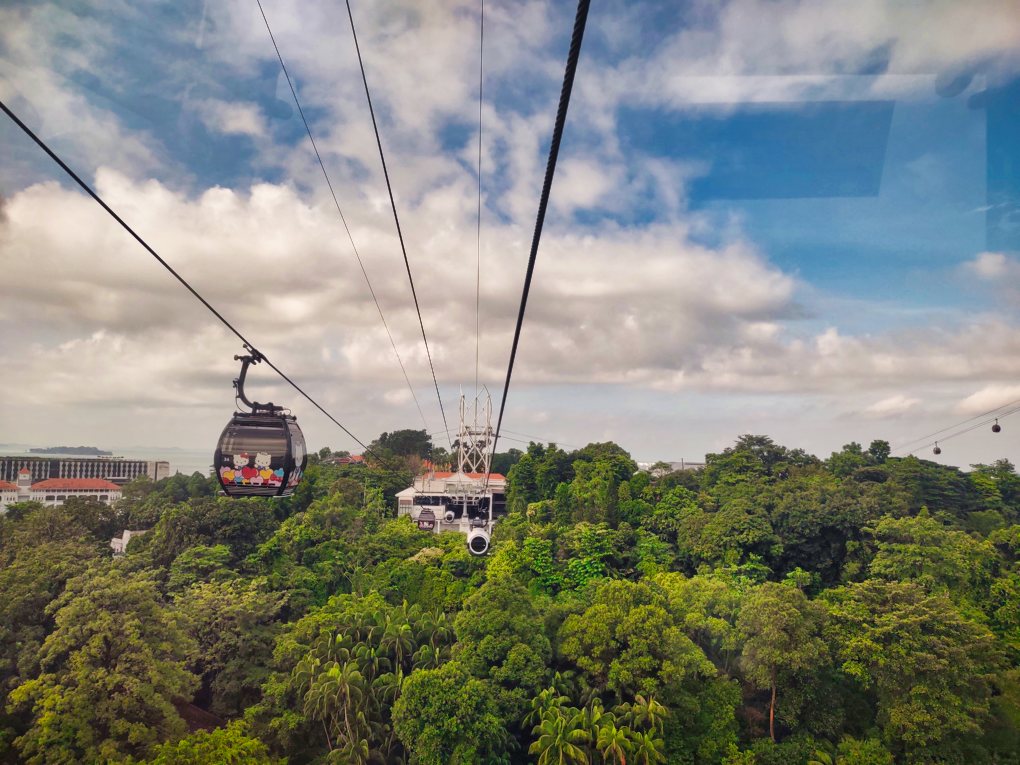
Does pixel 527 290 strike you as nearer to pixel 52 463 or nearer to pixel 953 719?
pixel 953 719

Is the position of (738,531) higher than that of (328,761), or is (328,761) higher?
(738,531)

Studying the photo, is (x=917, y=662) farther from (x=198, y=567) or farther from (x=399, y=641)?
(x=198, y=567)

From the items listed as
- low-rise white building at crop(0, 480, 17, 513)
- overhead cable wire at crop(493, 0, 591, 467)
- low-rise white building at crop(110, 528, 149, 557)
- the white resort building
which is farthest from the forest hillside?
the white resort building

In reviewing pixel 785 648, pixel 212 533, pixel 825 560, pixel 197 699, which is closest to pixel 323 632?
pixel 197 699

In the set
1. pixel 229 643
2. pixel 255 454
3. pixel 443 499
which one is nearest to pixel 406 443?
pixel 443 499

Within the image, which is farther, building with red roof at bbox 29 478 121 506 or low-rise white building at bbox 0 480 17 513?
building with red roof at bbox 29 478 121 506

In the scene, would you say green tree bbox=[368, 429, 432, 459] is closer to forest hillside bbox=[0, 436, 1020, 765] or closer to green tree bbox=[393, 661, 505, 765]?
forest hillside bbox=[0, 436, 1020, 765]
